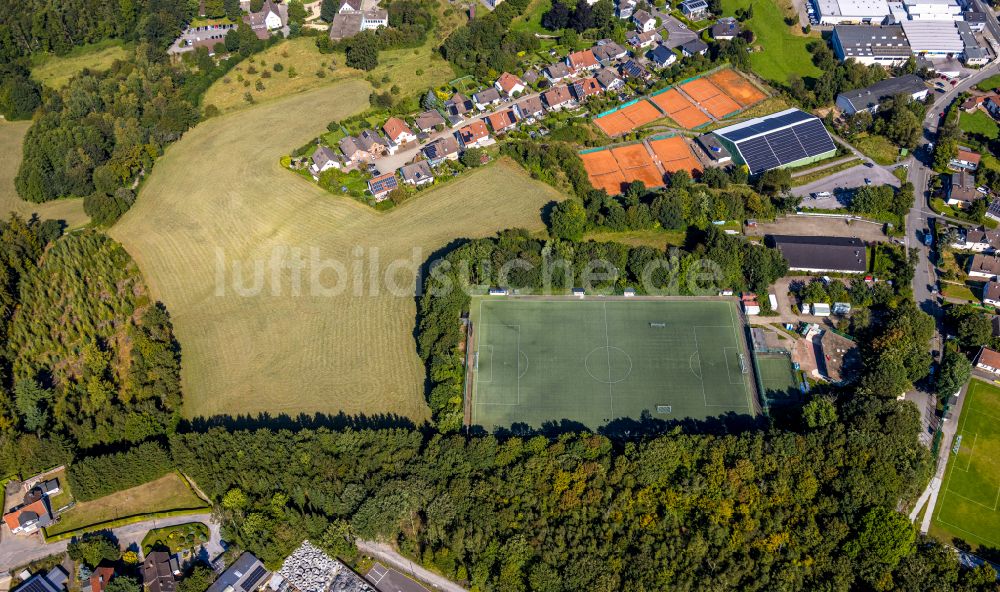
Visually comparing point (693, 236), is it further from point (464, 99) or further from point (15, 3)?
point (15, 3)

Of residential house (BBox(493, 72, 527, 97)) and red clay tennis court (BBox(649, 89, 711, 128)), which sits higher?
residential house (BBox(493, 72, 527, 97))

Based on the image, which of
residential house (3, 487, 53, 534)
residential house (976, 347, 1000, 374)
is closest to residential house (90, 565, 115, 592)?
residential house (3, 487, 53, 534)

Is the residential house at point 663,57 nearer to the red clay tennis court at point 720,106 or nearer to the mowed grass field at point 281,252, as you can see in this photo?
the red clay tennis court at point 720,106

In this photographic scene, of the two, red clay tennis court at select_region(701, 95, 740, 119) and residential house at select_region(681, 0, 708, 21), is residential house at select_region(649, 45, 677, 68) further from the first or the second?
residential house at select_region(681, 0, 708, 21)

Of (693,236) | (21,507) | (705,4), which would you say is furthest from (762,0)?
(21,507)

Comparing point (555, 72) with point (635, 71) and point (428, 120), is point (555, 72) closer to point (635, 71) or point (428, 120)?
point (635, 71)

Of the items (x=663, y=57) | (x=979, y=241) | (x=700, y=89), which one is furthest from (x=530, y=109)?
(x=979, y=241)
